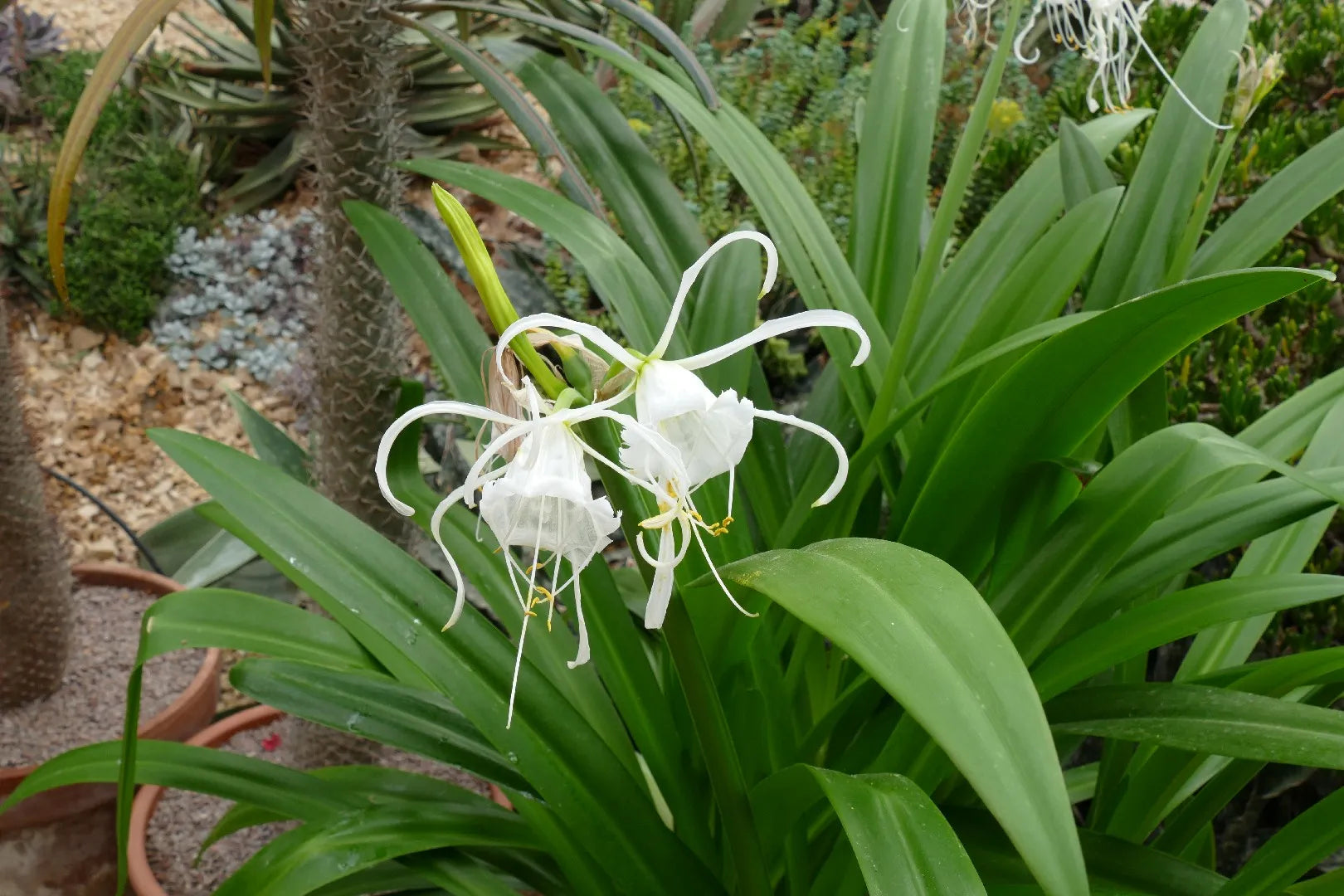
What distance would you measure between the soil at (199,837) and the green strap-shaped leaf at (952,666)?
1011mm

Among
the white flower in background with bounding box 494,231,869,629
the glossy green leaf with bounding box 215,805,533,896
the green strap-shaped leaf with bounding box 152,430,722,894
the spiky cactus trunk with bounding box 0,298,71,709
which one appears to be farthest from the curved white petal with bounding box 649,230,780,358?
the spiky cactus trunk with bounding box 0,298,71,709

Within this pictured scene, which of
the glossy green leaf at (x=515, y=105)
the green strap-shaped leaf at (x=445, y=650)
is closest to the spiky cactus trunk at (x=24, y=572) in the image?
the green strap-shaped leaf at (x=445, y=650)

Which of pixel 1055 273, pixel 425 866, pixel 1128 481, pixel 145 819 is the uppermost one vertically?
pixel 1055 273

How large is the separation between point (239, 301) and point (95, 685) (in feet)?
4.25

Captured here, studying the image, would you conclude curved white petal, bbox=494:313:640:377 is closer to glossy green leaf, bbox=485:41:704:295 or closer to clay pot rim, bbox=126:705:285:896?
glossy green leaf, bbox=485:41:704:295

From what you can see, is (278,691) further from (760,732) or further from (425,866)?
(760,732)

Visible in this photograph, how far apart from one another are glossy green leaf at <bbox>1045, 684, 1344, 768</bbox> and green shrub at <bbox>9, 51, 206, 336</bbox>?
2.44 meters

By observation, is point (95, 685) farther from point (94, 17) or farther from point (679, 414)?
point (94, 17)

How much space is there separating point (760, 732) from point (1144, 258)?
64 cm

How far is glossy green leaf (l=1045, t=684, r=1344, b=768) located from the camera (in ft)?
2.40

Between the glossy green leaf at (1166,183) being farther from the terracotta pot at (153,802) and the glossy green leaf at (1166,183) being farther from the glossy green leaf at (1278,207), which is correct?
the terracotta pot at (153,802)

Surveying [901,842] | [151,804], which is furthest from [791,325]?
[151,804]

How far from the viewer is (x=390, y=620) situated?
2.99ft

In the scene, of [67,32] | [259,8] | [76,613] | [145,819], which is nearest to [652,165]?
[259,8]
